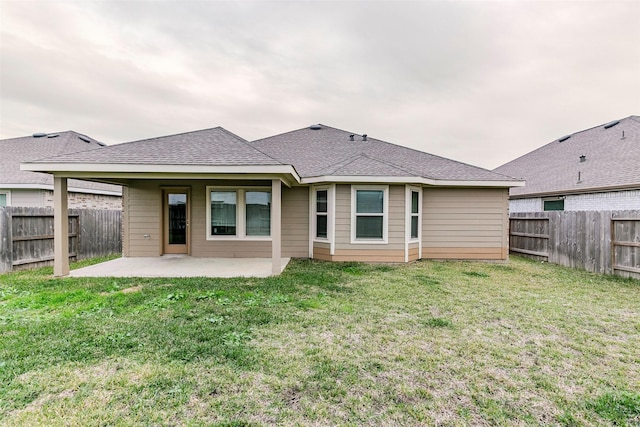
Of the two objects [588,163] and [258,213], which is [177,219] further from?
[588,163]

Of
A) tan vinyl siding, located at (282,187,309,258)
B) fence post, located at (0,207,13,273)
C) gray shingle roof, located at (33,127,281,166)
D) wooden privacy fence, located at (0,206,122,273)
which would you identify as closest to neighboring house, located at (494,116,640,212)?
tan vinyl siding, located at (282,187,309,258)

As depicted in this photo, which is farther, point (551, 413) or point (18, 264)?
point (18, 264)

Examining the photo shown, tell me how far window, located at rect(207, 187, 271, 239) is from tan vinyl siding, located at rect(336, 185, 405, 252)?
2.17 metres

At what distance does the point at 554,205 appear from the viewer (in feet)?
41.4

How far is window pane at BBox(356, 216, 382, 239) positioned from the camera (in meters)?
8.43

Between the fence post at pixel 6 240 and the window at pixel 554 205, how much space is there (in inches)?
694

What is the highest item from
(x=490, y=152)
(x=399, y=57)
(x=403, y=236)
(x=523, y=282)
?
(x=399, y=57)

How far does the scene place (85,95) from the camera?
1276 centimetres

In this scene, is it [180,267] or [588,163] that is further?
[588,163]

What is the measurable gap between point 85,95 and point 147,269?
399 inches

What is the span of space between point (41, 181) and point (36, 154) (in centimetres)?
286

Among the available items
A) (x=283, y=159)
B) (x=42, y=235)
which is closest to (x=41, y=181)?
(x=42, y=235)

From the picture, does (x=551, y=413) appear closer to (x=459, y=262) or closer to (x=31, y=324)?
(x=31, y=324)

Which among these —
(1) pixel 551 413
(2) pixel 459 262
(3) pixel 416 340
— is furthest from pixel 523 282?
(1) pixel 551 413
